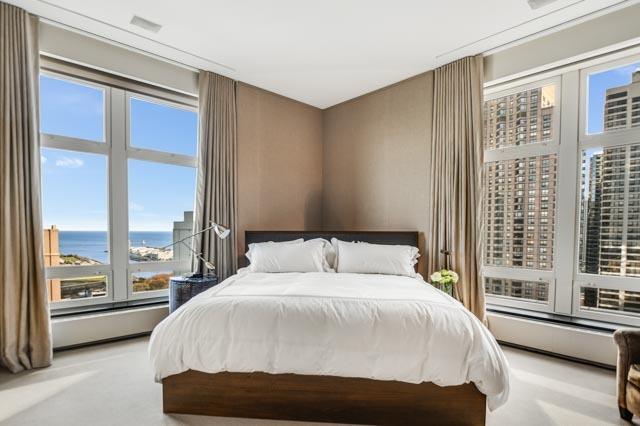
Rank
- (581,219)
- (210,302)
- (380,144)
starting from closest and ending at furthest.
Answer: (210,302), (581,219), (380,144)

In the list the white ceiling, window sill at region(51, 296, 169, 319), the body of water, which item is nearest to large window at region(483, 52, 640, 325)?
the white ceiling

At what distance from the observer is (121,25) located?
9.23ft

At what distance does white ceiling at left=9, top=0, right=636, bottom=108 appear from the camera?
2.53 m

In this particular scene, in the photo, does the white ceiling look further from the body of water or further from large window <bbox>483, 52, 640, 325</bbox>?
the body of water

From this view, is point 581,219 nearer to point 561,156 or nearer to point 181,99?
point 561,156

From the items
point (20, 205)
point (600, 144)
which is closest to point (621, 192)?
point (600, 144)

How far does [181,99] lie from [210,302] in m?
2.64

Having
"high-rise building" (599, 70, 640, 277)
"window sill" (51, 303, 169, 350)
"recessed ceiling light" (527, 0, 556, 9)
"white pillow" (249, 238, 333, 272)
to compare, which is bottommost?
"window sill" (51, 303, 169, 350)

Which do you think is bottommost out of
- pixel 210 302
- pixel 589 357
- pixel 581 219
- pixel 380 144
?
pixel 589 357

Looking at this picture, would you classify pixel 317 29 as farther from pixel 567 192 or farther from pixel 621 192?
pixel 621 192

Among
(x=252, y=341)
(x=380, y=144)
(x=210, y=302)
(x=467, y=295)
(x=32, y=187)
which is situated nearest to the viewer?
(x=252, y=341)

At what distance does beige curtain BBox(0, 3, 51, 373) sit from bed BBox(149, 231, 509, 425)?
4.78 feet

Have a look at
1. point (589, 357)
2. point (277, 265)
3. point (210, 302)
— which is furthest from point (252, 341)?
point (589, 357)

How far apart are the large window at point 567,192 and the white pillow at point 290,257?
5.92 ft
